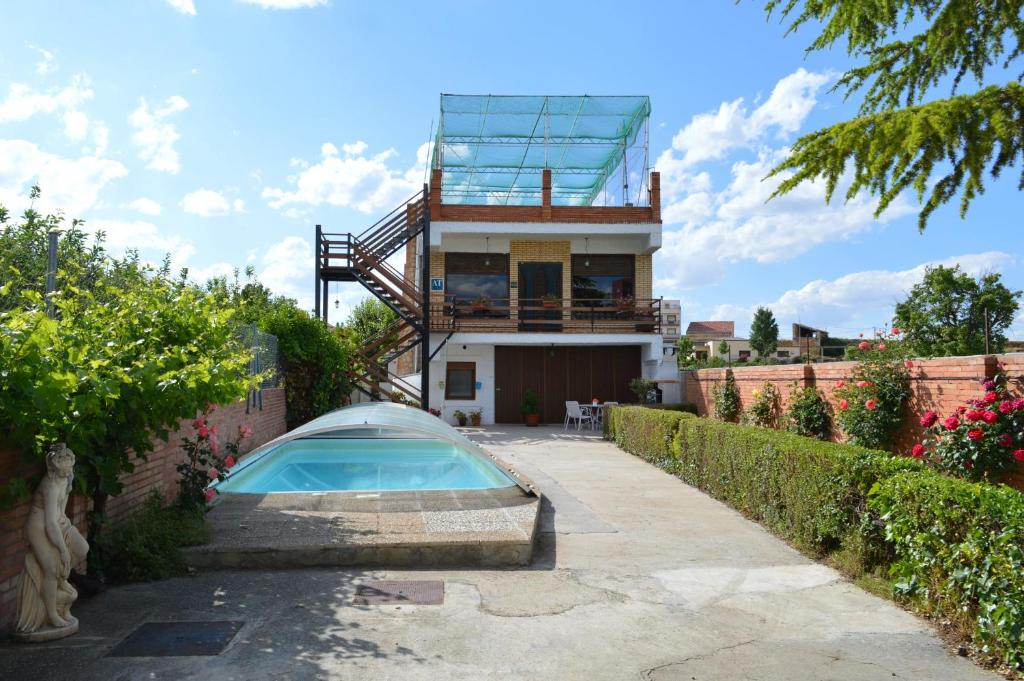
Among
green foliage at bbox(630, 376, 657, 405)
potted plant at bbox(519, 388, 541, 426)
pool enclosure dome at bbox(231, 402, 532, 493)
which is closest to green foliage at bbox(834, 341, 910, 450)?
pool enclosure dome at bbox(231, 402, 532, 493)

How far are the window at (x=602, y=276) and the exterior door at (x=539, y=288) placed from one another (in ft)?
1.99

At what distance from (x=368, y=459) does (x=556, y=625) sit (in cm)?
1014

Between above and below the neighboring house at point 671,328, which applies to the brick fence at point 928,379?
below

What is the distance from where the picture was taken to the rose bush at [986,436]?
6.95 m

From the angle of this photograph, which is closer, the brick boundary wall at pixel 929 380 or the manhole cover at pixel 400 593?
the manhole cover at pixel 400 593

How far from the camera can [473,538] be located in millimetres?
6621

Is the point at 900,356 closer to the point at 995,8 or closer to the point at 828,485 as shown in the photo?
the point at 828,485

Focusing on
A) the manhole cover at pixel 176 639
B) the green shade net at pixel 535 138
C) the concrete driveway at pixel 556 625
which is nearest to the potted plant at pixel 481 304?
the green shade net at pixel 535 138

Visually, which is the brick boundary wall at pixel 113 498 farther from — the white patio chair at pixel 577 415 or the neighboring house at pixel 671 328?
the neighboring house at pixel 671 328

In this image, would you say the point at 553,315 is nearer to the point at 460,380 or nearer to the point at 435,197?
the point at 460,380

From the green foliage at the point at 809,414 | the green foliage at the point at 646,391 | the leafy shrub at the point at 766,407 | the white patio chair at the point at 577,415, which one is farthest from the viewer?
the white patio chair at the point at 577,415

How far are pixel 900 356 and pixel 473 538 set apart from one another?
257 inches

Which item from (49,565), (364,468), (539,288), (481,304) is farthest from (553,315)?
(49,565)

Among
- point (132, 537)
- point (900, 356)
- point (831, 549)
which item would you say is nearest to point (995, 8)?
point (831, 549)
